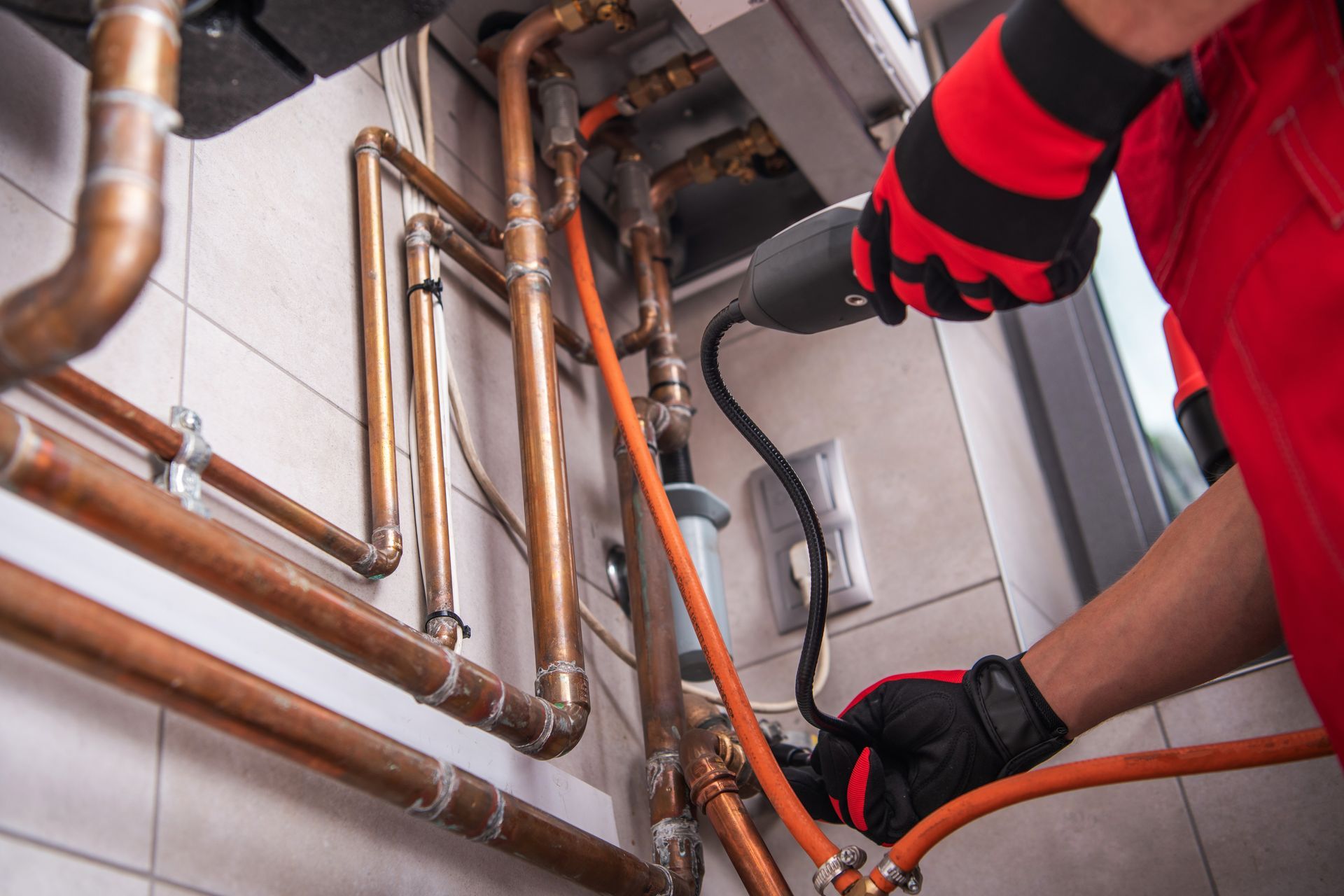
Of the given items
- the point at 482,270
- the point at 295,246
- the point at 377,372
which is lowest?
the point at 377,372

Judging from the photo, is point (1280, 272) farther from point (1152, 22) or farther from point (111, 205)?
point (111, 205)

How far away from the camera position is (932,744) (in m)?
1.06

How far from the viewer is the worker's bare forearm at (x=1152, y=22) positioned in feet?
2.16

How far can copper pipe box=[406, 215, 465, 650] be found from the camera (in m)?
1.11

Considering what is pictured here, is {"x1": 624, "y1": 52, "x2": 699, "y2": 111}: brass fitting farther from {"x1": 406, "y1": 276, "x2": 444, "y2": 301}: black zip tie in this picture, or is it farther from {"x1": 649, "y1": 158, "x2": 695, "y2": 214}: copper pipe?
{"x1": 406, "y1": 276, "x2": 444, "y2": 301}: black zip tie

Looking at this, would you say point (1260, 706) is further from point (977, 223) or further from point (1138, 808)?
point (977, 223)

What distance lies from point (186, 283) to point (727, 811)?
70 centimetres

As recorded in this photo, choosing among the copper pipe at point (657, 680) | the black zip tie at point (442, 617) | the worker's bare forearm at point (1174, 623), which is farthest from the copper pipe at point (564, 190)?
the worker's bare forearm at point (1174, 623)

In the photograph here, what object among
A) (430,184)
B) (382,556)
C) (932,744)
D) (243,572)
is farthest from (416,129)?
(932,744)

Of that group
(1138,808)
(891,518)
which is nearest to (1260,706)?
(1138,808)

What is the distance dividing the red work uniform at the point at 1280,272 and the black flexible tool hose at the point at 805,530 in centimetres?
41

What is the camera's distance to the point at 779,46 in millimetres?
1521

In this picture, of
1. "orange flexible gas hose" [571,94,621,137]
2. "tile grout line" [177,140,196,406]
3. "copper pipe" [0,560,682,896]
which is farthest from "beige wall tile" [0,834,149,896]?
"orange flexible gas hose" [571,94,621,137]

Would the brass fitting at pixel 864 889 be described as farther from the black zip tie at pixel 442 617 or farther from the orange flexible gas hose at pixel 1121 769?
the black zip tie at pixel 442 617
